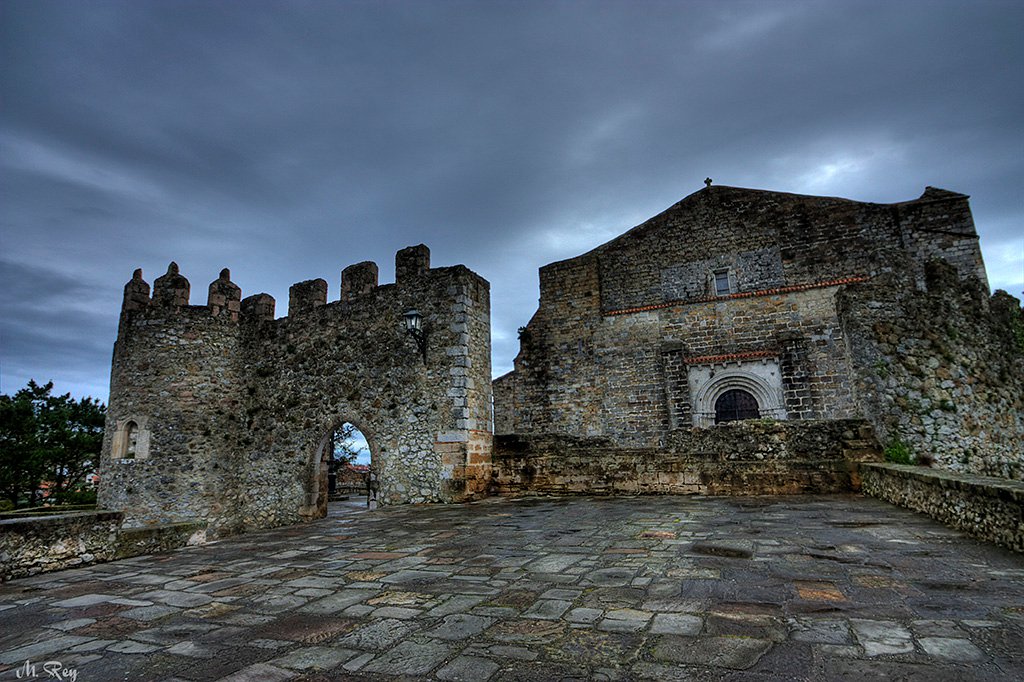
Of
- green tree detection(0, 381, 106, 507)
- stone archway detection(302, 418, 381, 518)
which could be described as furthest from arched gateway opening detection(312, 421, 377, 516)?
green tree detection(0, 381, 106, 507)

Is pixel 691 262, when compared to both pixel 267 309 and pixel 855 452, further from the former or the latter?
pixel 267 309

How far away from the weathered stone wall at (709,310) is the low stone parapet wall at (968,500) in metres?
8.41

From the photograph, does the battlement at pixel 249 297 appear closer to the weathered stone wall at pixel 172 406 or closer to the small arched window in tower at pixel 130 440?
the weathered stone wall at pixel 172 406

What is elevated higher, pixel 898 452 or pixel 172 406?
pixel 172 406

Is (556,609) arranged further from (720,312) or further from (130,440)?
(720,312)

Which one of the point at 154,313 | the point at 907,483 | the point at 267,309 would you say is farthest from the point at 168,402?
the point at 907,483

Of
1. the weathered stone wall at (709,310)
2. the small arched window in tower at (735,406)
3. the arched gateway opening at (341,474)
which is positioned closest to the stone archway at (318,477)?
the arched gateway opening at (341,474)

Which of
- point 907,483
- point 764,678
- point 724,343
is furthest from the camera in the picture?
point 724,343

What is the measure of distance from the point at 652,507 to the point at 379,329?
6.36 m

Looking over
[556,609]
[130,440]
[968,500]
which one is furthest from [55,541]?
[968,500]

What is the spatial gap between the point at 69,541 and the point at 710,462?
8564mm

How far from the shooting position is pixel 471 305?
1024 centimetres

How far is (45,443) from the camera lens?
16281mm

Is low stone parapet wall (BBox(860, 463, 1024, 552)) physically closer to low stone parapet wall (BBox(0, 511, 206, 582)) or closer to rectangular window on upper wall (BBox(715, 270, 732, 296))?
low stone parapet wall (BBox(0, 511, 206, 582))
